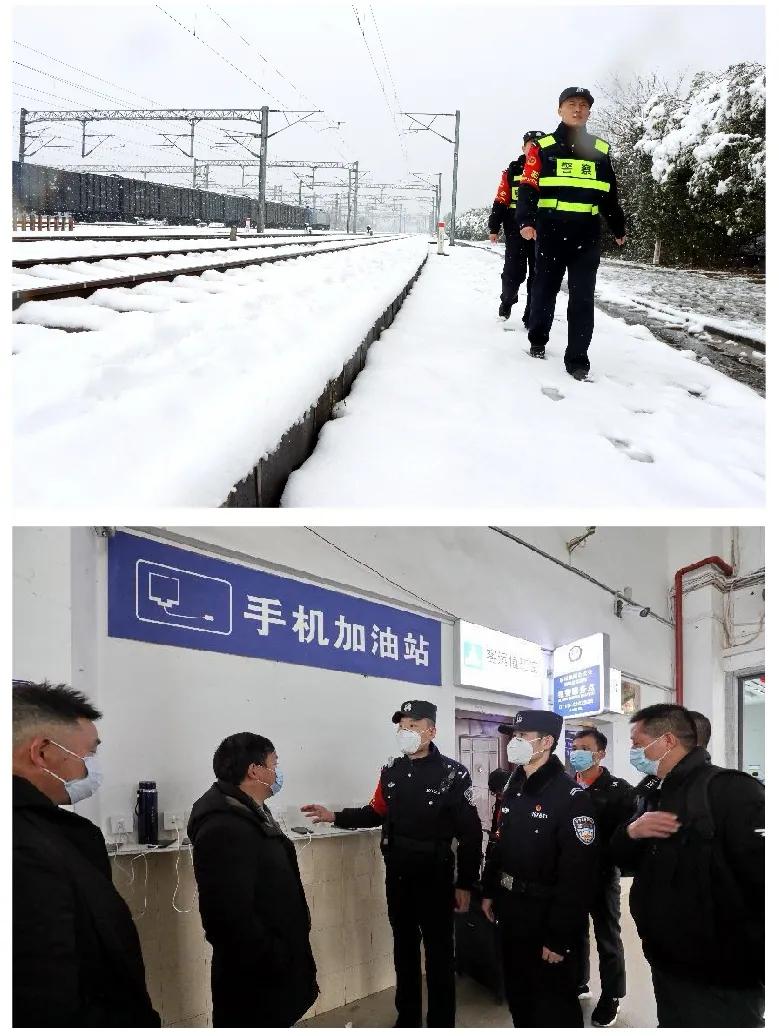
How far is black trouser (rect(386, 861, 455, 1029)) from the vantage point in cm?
322

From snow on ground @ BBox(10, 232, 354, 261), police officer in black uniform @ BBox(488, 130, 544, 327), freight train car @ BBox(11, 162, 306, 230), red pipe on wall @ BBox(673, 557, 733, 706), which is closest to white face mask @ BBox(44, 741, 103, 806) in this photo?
snow on ground @ BBox(10, 232, 354, 261)

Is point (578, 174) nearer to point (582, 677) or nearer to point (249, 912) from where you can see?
point (249, 912)

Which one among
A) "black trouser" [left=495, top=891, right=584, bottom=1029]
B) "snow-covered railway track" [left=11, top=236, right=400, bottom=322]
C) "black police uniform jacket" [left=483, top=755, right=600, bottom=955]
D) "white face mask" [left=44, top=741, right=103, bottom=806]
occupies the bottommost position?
"black trouser" [left=495, top=891, right=584, bottom=1029]

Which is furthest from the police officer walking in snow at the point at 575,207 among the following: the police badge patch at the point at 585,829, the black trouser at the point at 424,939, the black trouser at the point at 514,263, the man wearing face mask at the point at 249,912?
the man wearing face mask at the point at 249,912

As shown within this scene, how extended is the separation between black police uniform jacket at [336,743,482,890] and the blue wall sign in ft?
2.52

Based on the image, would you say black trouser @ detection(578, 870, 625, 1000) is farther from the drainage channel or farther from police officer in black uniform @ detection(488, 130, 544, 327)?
police officer in black uniform @ detection(488, 130, 544, 327)

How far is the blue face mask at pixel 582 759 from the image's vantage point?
379 cm

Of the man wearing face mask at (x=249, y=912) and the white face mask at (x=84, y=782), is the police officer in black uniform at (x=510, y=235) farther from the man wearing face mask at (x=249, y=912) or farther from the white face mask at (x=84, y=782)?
the white face mask at (x=84, y=782)

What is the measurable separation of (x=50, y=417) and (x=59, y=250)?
531 centimetres

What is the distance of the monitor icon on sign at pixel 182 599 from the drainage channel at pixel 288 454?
74 cm

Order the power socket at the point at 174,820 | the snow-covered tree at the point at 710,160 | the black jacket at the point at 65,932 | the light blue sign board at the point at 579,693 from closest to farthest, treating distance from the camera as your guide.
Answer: the black jacket at the point at 65,932 → the power socket at the point at 174,820 → the light blue sign board at the point at 579,693 → the snow-covered tree at the point at 710,160

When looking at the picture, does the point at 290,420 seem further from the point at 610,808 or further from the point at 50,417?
the point at 610,808

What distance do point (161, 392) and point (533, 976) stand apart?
88.2 inches
